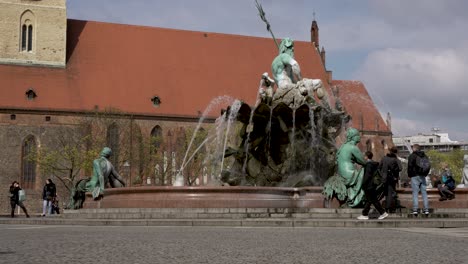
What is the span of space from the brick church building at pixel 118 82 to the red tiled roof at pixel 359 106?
0.53 feet

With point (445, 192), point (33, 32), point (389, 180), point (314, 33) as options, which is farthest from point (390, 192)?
point (314, 33)

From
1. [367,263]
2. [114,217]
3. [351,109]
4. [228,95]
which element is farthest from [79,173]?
[367,263]

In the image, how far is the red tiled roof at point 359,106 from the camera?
57.9 metres

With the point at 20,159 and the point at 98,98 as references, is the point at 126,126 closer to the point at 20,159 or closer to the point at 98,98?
the point at 98,98

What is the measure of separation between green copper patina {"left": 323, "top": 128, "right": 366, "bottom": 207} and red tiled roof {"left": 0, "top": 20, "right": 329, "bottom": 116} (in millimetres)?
39084

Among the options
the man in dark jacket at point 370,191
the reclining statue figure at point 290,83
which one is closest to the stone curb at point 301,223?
the man in dark jacket at point 370,191

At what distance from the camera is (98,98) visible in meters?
52.6

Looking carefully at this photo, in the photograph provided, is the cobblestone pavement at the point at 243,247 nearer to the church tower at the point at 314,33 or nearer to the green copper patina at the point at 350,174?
the green copper patina at the point at 350,174

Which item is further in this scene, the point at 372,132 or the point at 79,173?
the point at 372,132

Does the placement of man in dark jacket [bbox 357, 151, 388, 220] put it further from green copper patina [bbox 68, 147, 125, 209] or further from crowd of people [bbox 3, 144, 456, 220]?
green copper patina [bbox 68, 147, 125, 209]

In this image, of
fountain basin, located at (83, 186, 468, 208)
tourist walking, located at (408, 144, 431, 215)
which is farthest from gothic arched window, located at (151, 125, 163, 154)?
tourist walking, located at (408, 144, 431, 215)

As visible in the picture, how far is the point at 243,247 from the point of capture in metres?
8.21

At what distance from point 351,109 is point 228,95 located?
33.6 feet

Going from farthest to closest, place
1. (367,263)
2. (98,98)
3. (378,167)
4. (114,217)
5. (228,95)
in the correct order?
(228,95) < (98,98) < (114,217) < (378,167) < (367,263)
